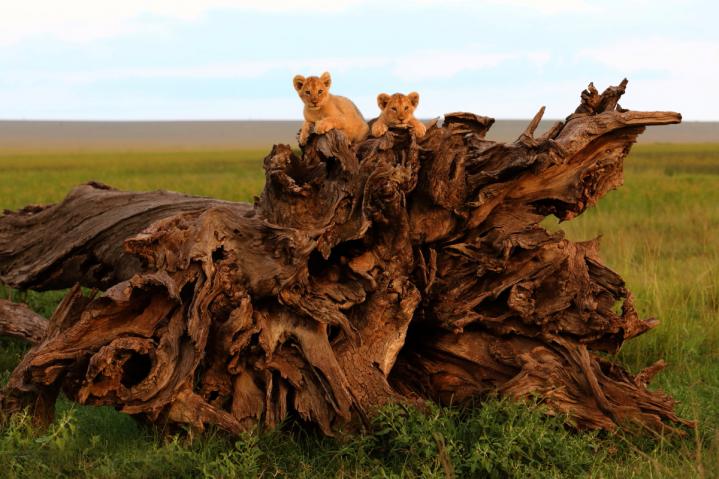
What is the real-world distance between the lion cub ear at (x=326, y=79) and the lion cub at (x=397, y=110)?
1.64 feet

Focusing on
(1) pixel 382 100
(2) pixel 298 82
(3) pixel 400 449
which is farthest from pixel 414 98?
(3) pixel 400 449

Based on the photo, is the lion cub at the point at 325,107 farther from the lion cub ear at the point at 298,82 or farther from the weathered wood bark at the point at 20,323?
the weathered wood bark at the point at 20,323

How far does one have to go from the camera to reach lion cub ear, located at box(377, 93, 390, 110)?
727 cm

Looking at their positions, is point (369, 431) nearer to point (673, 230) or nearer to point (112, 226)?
point (112, 226)

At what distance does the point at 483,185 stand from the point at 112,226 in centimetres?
366

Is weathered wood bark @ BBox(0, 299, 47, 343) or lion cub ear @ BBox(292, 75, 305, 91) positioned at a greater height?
lion cub ear @ BBox(292, 75, 305, 91)

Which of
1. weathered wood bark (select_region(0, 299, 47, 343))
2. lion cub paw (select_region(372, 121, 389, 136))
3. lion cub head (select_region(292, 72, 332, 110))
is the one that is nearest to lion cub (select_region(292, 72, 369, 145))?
lion cub head (select_region(292, 72, 332, 110))

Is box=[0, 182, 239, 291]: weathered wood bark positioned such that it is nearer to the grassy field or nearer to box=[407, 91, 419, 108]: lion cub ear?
the grassy field

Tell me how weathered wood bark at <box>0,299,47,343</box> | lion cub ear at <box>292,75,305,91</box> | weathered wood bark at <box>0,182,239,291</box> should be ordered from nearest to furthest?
lion cub ear at <box>292,75,305,91</box>, weathered wood bark at <box>0,182,239,291</box>, weathered wood bark at <box>0,299,47,343</box>

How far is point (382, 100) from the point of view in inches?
288

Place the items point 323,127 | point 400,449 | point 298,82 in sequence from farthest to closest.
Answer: point 298,82, point 323,127, point 400,449

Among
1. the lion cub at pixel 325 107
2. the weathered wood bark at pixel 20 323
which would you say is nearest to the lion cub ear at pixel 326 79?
the lion cub at pixel 325 107

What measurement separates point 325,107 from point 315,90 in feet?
0.57

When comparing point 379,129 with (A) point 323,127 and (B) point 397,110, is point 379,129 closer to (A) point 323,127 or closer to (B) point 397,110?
(B) point 397,110
